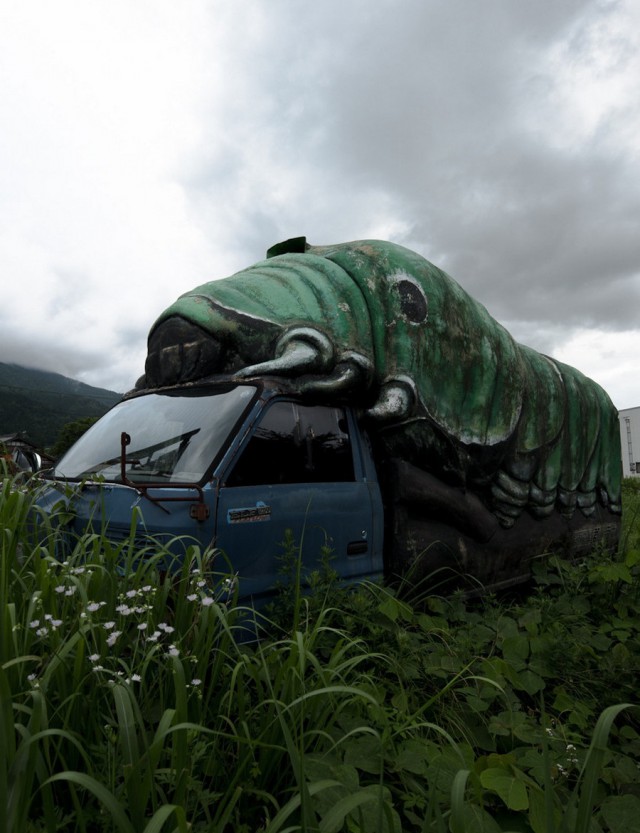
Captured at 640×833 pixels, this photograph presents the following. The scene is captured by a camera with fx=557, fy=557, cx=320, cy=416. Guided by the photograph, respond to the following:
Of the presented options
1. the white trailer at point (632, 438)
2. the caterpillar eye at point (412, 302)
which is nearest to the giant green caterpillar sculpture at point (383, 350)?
the caterpillar eye at point (412, 302)

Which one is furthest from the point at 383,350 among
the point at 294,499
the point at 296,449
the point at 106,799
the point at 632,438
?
the point at 632,438

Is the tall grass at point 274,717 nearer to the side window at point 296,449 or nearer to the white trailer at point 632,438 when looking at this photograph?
the side window at point 296,449

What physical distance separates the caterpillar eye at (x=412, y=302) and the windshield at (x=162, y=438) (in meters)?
1.20

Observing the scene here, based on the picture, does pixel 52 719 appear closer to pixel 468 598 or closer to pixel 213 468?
pixel 213 468

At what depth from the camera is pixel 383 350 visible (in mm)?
3434

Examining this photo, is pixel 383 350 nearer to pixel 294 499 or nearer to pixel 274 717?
pixel 294 499

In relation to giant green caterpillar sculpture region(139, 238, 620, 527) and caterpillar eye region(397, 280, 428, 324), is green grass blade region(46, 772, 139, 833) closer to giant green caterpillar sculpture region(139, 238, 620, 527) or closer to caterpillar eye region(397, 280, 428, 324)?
giant green caterpillar sculpture region(139, 238, 620, 527)

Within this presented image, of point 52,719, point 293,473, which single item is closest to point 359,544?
point 293,473

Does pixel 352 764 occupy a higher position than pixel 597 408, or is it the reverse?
pixel 597 408

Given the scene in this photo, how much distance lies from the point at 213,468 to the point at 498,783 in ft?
5.24

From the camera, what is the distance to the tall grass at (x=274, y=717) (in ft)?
4.05

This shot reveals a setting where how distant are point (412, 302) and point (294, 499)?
5.03ft

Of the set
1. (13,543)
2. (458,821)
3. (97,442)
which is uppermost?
(97,442)

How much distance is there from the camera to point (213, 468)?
2.54 metres
